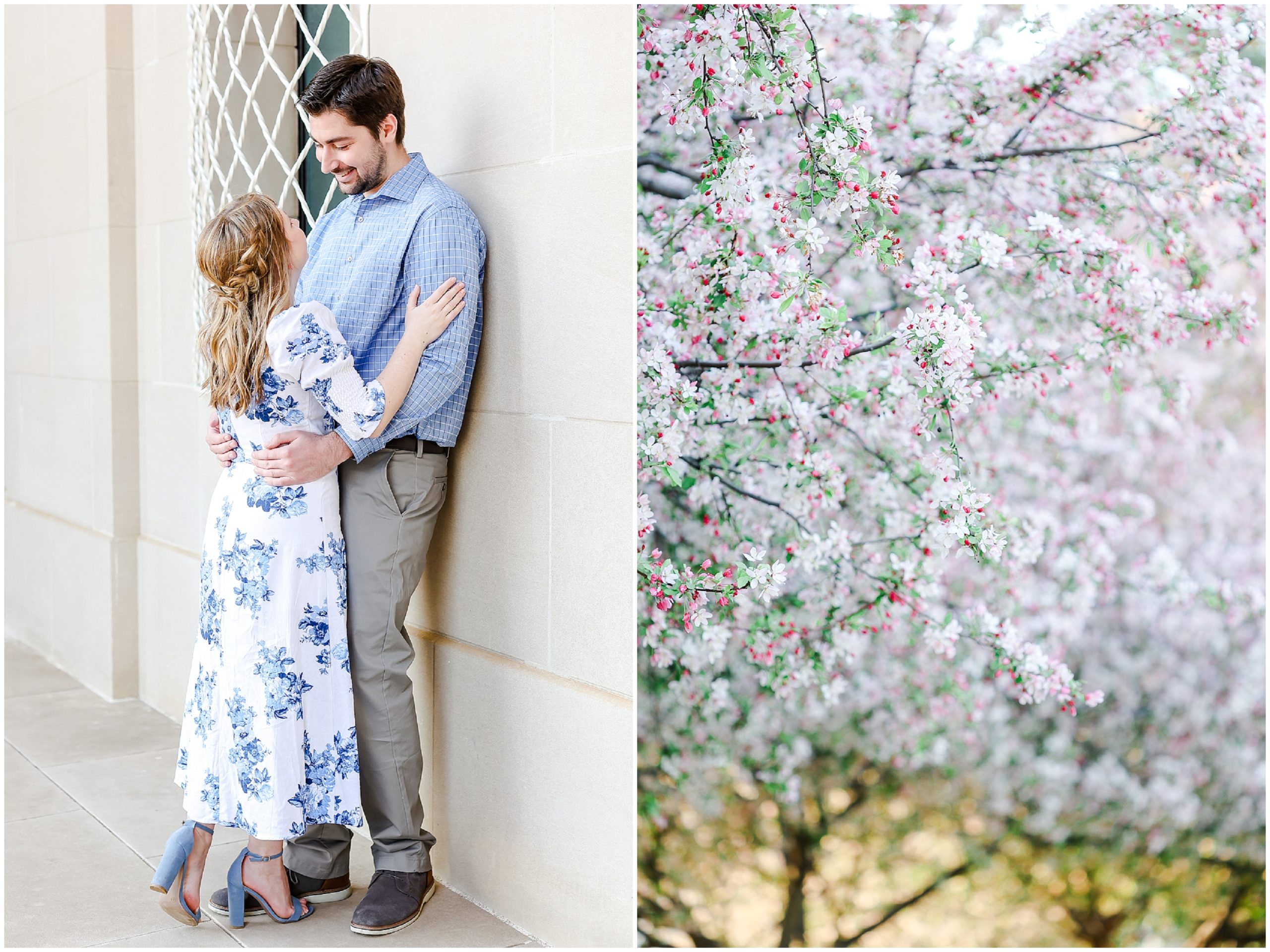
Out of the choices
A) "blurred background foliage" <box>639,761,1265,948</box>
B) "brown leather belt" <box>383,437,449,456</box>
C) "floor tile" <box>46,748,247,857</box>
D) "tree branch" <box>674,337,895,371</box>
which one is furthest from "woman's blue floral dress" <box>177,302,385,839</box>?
"blurred background foliage" <box>639,761,1265,948</box>

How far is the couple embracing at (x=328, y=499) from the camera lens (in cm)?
187

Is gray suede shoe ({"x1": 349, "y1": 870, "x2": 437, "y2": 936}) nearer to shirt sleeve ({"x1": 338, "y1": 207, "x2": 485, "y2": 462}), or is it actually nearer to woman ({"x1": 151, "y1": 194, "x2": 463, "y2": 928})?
woman ({"x1": 151, "y1": 194, "x2": 463, "y2": 928})

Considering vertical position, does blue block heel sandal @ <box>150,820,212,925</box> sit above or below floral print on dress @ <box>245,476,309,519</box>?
below

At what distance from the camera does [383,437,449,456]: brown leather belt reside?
2.01 m

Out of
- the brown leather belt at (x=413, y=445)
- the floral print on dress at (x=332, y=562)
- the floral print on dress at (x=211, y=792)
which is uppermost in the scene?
the brown leather belt at (x=413, y=445)

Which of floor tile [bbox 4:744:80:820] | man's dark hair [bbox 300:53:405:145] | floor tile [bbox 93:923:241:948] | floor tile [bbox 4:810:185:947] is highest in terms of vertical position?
man's dark hair [bbox 300:53:405:145]

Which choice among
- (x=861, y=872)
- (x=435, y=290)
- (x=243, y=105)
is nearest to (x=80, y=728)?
(x=243, y=105)

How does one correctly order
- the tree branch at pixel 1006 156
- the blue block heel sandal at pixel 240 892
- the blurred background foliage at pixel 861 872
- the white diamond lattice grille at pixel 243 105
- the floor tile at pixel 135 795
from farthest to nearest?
the blurred background foliage at pixel 861 872, the tree branch at pixel 1006 156, the white diamond lattice grille at pixel 243 105, the floor tile at pixel 135 795, the blue block heel sandal at pixel 240 892

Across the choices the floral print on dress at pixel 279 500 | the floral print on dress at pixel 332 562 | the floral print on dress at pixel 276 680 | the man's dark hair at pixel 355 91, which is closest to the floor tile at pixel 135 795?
the floral print on dress at pixel 276 680

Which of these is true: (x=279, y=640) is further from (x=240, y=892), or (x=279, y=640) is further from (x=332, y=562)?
(x=240, y=892)

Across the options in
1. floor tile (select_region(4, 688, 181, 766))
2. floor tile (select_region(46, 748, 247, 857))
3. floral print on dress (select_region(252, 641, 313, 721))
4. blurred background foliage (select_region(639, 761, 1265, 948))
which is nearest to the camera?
floral print on dress (select_region(252, 641, 313, 721))

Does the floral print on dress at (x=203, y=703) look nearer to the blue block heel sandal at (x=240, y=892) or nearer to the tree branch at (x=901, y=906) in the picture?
the blue block heel sandal at (x=240, y=892)

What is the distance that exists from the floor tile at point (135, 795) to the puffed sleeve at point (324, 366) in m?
1.14

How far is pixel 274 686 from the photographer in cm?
192
